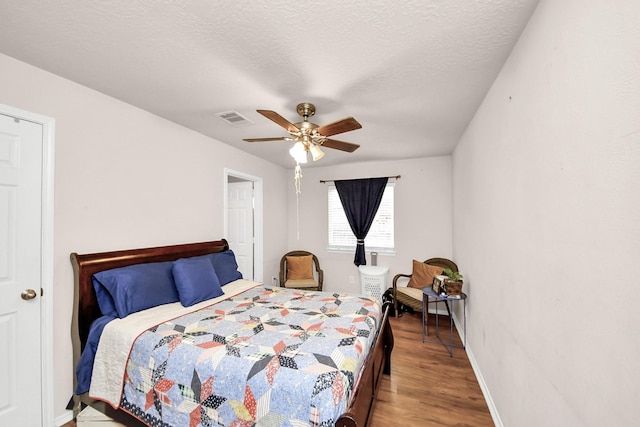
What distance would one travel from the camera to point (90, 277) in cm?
205

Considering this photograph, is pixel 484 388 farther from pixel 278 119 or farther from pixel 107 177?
pixel 107 177

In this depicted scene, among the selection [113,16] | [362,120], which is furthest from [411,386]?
[113,16]

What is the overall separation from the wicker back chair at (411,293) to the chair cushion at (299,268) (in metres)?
1.48

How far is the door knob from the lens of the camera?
70.2 inches

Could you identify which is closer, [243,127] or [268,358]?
[268,358]

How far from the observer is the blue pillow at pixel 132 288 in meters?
2.05

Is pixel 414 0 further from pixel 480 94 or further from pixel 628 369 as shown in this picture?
pixel 628 369

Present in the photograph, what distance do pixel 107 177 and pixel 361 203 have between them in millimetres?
3508

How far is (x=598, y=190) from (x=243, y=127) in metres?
2.91

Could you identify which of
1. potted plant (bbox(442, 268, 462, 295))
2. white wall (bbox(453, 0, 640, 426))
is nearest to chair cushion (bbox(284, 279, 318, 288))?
potted plant (bbox(442, 268, 462, 295))

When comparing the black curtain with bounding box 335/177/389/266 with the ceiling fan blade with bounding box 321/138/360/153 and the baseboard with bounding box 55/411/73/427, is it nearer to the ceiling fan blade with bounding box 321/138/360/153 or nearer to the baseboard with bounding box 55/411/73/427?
the ceiling fan blade with bounding box 321/138/360/153

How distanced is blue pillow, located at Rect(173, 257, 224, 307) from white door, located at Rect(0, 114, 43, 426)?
91cm

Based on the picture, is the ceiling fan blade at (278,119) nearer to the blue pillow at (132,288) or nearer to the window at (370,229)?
the blue pillow at (132,288)

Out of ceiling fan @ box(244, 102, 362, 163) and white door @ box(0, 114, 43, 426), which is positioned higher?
ceiling fan @ box(244, 102, 362, 163)
